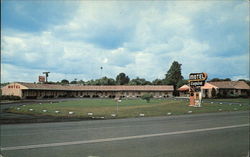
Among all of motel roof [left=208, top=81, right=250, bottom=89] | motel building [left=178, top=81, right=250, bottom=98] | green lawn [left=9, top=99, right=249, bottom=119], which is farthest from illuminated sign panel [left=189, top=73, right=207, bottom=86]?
motel roof [left=208, top=81, right=250, bottom=89]

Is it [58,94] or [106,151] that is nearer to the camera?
[106,151]

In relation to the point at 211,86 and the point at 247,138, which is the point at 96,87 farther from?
the point at 247,138

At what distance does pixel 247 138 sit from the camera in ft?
28.8

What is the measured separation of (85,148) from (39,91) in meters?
60.3

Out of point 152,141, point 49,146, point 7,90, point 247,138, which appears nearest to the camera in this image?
point 49,146

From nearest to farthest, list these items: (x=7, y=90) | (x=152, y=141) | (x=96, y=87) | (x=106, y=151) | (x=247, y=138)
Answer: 1. (x=106, y=151)
2. (x=152, y=141)
3. (x=247, y=138)
4. (x=7, y=90)
5. (x=96, y=87)

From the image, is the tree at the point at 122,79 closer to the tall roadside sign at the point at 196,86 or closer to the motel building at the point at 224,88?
the motel building at the point at 224,88

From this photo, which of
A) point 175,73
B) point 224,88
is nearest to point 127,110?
point 175,73

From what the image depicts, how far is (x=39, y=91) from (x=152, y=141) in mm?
60344

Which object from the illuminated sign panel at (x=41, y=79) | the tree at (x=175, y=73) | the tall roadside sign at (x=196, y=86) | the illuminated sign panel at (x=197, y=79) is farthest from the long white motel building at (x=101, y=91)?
the illuminated sign panel at (x=197, y=79)

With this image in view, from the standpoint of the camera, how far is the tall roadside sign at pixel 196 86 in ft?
87.9

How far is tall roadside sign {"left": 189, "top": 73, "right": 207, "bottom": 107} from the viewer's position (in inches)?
1054

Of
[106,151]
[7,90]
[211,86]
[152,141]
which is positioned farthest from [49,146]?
[7,90]

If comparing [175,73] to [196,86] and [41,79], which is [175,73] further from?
[41,79]
